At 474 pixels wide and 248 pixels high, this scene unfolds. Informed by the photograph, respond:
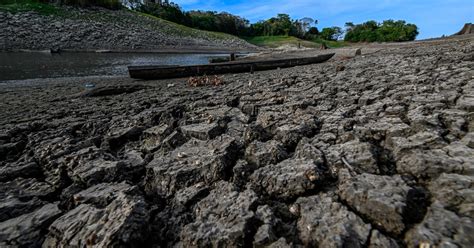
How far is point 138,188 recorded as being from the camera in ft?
5.75

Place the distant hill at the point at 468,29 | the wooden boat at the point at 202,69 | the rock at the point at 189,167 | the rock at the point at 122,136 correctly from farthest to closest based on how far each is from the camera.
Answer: the distant hill at the point at 468,29
the wooden boat at the point at 202,69
the rock at the point at 122,136
the rock at the point at 189,167

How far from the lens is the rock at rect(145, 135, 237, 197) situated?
1.77 meters

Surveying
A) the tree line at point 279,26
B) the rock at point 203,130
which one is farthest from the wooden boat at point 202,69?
the tree line at point 279,26

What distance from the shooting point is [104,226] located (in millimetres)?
1326

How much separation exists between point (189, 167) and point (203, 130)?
0.78 metres

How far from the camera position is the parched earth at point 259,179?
47.8 inches

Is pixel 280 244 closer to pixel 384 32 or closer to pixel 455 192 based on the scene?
pixel 455 192

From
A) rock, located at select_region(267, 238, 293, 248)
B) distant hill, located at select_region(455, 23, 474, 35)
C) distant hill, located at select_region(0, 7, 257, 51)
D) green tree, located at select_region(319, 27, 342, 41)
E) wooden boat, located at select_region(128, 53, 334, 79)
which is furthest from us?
green tree, located at select_region(319, 27, 342, 41)

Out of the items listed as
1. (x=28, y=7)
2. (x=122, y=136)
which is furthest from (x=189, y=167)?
(x=28, y=7)

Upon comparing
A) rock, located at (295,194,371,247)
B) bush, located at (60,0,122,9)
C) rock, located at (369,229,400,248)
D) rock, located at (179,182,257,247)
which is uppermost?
bush, located at (60,0,122,9)

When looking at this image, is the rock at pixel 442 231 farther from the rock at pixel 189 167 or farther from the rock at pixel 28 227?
the rock at pixel 28 227

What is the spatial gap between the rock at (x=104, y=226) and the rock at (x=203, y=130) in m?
1.06

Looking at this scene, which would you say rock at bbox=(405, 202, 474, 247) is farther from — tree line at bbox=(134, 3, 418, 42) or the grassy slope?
tree line at bbox=(134, 3, 418, 42)

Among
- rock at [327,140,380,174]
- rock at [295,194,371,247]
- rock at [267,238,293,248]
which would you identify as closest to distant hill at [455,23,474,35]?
rock at [327,140,380,174]
